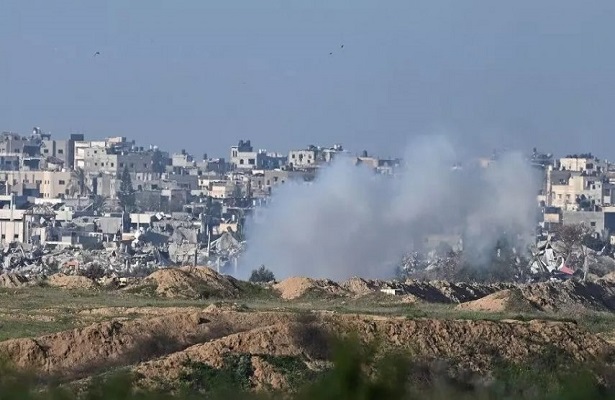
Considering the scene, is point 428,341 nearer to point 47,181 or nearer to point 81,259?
point 81,259

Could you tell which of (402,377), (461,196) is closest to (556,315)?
(402,377)

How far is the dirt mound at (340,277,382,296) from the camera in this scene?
1839 inches

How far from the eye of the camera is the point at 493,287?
5372 centimetres

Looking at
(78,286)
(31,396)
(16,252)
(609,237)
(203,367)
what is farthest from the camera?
(609,237)

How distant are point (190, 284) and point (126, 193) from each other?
99439 mm

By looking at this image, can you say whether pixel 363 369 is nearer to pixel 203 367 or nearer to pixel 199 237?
pixel 203 367

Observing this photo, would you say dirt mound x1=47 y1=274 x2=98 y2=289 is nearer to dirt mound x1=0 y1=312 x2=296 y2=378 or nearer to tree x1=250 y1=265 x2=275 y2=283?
dirt mound x1=0 y1=312 x2=296 y2=378

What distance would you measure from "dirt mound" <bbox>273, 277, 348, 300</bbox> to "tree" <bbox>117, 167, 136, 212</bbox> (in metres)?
80.7

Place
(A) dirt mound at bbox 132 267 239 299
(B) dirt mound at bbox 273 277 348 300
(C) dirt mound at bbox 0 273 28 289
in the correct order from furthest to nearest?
(C) dirt mound at bbox 0 273 28 289
(B) dirt mound at bbox 273 277 348 300
(A) dirt mound at bbox 132 267 239 299

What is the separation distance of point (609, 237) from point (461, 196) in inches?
793

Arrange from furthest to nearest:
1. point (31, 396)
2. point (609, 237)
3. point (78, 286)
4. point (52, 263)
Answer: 1. point (609, 237)
2. point (52, 263)
3. point (78, 286)
4. point (31, 396)

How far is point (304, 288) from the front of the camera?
44.8 meters

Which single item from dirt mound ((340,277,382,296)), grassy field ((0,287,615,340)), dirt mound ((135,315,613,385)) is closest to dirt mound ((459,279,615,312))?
grassy field ((0,287,615,340))

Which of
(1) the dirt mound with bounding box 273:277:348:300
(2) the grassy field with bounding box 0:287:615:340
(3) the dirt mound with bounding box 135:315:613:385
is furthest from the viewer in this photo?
(1) the dirt mound with bounding box 273:277:348:300
